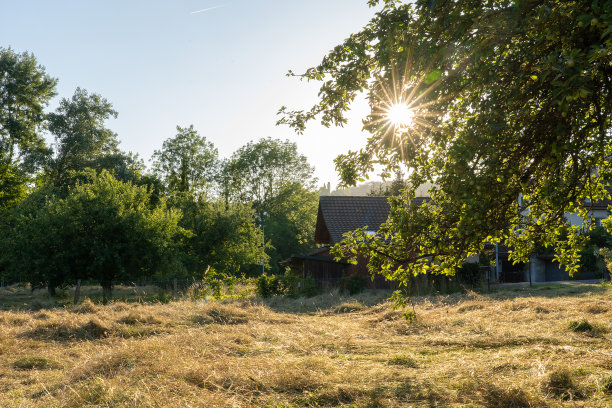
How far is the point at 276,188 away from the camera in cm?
6266

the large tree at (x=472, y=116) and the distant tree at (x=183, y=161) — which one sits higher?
the distant tree at (x=183, y=161)

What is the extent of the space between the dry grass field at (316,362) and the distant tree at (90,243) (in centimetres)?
959

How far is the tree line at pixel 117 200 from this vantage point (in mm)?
23641

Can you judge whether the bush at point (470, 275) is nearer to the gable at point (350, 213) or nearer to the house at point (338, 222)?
the house at point (338, 222)

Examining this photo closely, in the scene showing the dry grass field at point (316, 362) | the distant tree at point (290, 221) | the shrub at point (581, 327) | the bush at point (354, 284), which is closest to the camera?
the dry grass field at point (316, 362)

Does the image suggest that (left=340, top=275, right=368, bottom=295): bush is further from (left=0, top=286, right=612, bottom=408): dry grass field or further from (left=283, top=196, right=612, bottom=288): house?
(left=0, top=286, right=612, bottom=408): dry grass field

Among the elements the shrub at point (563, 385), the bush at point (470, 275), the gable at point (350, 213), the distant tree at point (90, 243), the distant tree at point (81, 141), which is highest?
the distant tree at point (81, 141)

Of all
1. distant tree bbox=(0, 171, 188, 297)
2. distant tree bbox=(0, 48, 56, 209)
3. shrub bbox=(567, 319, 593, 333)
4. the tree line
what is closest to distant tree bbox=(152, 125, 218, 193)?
the tree line

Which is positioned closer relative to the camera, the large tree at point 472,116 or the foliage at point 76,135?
the large tree at point 472,116

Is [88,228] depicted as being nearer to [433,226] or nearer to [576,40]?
[433,226]

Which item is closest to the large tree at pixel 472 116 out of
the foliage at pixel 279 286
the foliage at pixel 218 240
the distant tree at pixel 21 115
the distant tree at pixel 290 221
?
the foliage at pixel 279 286

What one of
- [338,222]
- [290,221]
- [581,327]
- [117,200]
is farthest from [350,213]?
[290,221]

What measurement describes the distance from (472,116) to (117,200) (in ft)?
72.2

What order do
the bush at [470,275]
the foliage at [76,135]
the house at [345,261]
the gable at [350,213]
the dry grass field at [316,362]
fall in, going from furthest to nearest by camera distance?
the foliage at [76,135] → the gable at [350,213] → the house at [345,261] → the bush at [470,275] → the dry grass field at [316,362]
